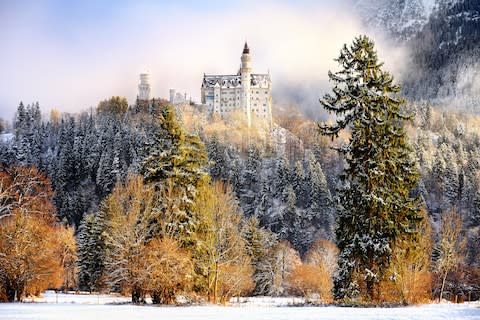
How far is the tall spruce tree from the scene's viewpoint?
2247 cm

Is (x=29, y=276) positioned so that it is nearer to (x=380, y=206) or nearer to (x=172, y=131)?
(x=172, y=131)

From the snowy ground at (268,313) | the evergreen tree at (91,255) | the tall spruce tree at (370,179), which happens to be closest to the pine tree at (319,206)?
the evergreen tree at (91,255)

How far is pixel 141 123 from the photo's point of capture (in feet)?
573

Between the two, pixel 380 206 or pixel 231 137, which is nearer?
pixel 380 206

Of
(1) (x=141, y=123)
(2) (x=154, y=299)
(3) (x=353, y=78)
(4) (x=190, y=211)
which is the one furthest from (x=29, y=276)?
(1) (x=141, y=123)

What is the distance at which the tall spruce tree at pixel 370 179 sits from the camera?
2247cm

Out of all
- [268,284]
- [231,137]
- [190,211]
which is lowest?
[268,284]

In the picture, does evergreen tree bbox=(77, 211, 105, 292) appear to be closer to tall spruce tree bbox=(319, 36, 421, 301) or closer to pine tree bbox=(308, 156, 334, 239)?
tall spruce tree bbox=(319, 36, 421, 301)

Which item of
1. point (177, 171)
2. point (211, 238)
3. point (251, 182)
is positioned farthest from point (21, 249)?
point (251, 182)

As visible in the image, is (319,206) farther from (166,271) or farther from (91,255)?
(166,271)

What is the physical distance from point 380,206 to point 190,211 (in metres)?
11.2

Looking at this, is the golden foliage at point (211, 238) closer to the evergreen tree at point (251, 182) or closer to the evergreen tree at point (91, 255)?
the evergreen tree at point (91, 255)

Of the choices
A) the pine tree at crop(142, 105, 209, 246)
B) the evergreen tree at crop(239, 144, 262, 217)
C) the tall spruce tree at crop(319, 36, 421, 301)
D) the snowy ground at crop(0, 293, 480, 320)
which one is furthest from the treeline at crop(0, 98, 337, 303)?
the tall spruce tree at crop(319, 36, 421, 301)

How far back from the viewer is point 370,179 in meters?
22.9
